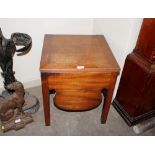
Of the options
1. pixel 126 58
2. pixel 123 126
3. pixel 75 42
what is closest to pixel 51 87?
pixel 75 42

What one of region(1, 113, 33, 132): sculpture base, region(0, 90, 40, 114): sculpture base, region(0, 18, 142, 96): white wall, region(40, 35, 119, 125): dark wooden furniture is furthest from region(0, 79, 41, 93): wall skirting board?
region(40, 35, 119, 125): dark wooden furniture

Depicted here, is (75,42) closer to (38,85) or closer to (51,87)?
(51,87)

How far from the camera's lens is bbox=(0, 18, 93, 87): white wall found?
1430 millimetres

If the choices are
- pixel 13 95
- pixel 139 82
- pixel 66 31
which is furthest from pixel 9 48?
pixel 139 82

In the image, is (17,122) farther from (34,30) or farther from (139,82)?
(139,82)

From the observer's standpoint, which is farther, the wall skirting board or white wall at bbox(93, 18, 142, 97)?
the wall skirting board

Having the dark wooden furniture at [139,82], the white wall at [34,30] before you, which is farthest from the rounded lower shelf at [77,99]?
the white wall at [34,30]

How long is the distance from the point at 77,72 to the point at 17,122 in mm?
619

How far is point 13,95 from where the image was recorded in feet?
4.27

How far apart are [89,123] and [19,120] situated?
512mm

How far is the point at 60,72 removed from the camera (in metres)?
1.10

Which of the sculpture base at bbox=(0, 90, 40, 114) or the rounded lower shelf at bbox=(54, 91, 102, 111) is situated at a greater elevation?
the rounded lower shelf at bbox=(54, 91, 102, 111)

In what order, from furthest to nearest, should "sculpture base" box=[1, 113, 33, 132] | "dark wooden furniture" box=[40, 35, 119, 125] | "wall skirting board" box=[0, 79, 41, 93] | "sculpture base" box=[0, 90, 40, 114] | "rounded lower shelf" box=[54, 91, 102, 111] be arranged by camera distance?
1. "wall skirting board" box=[0, 79, 41, 93]
2. "sculpture base" box=[0, 90, 40, 114]
3. "sculpture base" box=[1, 113, 33, 132]
4. "rounded lower shelf" box=[54, 91, 102, 111]
5. "dark wooden furniture" box=[40, 35, 119, 125]

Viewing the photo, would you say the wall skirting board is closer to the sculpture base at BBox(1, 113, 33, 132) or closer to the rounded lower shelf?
the sculpture base at BBox(1, 113, 33, 132)
